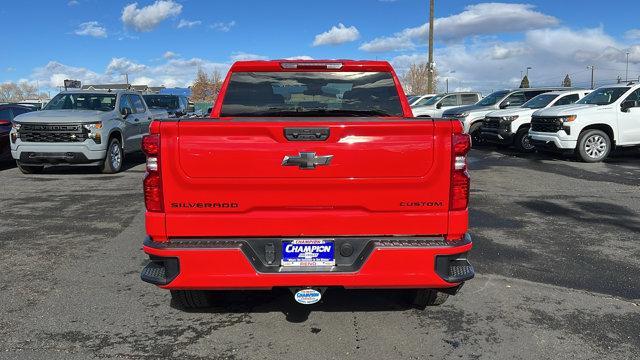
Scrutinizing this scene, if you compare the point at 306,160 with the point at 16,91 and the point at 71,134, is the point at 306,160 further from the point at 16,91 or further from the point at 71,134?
the point at 16,91

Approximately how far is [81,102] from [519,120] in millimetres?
11372

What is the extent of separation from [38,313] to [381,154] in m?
2.92

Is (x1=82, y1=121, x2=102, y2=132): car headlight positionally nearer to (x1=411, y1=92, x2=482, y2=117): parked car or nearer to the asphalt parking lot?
the asphalt parking lot

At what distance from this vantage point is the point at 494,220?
703 centimetres

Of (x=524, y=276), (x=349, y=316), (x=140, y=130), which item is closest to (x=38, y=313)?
(x=349, y=316)

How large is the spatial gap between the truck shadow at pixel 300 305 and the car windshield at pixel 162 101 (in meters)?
15.9

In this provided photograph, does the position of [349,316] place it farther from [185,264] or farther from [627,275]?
[627,275]

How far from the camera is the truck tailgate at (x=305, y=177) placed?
10.4ft

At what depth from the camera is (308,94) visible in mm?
4727

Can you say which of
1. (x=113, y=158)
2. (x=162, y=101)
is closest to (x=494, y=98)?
(x=162, y=101)

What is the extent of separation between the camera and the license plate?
129 inches

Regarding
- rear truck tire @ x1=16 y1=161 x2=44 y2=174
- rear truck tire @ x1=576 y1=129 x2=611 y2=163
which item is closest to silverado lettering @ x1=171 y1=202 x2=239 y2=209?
rear truck tire @ x1=16 y1=161 x2=44 y2=174

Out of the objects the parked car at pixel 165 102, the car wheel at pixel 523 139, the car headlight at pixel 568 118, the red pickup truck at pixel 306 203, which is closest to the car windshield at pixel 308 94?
the red pickup truck at pixel 306 203

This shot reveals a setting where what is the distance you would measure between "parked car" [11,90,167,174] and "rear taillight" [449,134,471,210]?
933 cm
